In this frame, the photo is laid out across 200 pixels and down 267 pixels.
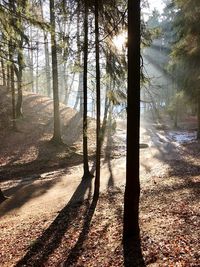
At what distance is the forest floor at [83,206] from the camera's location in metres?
7.43

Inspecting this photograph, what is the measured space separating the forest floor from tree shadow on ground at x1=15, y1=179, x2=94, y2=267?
27 mm

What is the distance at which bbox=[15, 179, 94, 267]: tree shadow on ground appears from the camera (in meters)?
7.91

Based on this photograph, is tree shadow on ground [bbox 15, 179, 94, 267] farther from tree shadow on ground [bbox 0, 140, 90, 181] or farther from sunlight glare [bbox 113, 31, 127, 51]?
sunlight glare [bbox 113, 31, 127, 51]

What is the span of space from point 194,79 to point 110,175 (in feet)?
29.7

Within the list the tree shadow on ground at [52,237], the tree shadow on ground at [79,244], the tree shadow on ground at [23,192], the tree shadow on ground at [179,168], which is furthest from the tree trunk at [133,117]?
the tree shadow on ground at [23,192]

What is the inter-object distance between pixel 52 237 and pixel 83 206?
2832 mm

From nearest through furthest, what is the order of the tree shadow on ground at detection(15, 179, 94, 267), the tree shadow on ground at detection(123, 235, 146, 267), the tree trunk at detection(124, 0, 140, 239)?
the tree shadow on ground at detection(123, 235, 146, 267)
the tree trunk at detection(124, 0, 140, 239)
the tree shadow on ground at detection(15, 179, 94, 267)

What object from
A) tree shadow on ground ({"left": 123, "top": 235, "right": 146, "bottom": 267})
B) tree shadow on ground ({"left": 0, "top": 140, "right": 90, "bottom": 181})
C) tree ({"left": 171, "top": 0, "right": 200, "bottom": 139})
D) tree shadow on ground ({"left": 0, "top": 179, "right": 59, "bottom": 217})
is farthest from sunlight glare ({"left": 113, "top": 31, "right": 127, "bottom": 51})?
tree shadow on ground ({"left": 0, "top": 140, "right": 90, "bottom": 181})

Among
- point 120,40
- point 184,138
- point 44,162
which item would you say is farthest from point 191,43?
point 184,138

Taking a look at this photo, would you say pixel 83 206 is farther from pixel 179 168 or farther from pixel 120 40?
pixel 179 168

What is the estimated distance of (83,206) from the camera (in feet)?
38.8

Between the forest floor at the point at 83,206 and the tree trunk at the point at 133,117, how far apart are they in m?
0.69

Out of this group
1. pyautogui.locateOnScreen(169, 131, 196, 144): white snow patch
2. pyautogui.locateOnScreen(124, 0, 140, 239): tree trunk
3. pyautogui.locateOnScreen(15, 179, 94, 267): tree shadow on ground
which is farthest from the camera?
pyautogui.locateOnScreen(169, 131, 196, 144): white snow patch

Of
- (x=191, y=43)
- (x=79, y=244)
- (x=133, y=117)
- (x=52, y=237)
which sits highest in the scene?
(x=191, y=43)
